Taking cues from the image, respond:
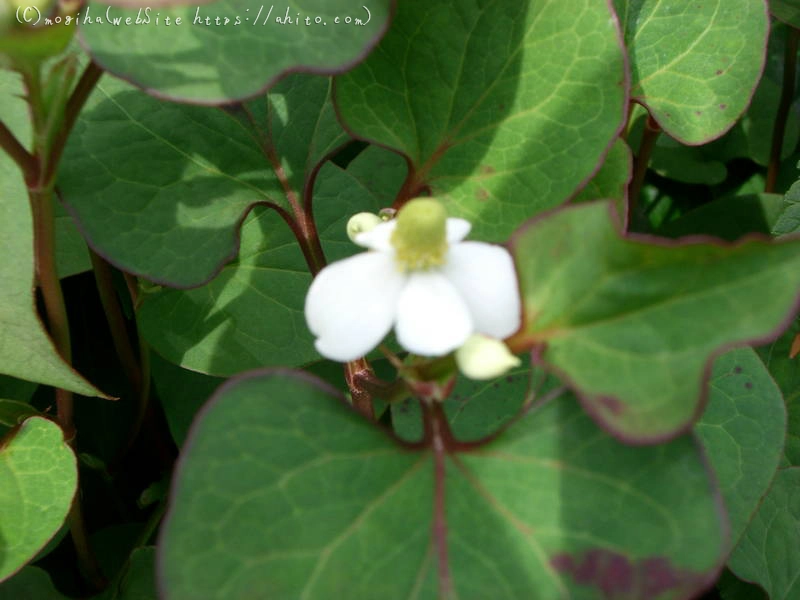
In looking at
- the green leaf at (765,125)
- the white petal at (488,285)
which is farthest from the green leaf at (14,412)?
the green leaf at (765,125)

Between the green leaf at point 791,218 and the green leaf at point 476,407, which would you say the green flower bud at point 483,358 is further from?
the green leaf at point 791,218

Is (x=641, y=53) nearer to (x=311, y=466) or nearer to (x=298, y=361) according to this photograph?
(x=298, y=361)

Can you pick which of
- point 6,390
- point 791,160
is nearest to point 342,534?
point 6,390

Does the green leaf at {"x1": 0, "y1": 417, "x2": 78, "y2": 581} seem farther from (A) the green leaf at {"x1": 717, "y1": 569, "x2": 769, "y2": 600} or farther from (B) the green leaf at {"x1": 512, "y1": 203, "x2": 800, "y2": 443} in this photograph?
(A) the green leaf at {"x1": 717, "y1": 569, "x2": 769, "y2": 600}

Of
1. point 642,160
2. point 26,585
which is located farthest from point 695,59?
point 26,585

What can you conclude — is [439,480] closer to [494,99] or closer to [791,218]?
[494,99]

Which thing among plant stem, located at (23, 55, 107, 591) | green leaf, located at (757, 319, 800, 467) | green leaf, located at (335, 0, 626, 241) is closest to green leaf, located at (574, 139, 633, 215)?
green leaf, located at (335, 0, 626, 241)

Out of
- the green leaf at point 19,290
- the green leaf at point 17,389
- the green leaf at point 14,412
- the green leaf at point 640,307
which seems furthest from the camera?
the green leaf at point 17,389
